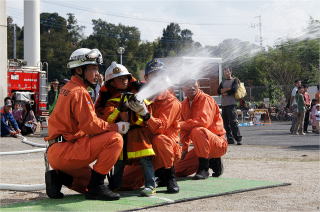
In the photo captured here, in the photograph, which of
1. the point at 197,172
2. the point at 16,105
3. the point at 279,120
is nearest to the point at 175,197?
the point at 197,172

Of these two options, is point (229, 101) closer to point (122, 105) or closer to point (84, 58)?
point (122, 105)

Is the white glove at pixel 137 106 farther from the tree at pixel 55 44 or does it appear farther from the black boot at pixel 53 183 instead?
the tree at pixel 55 44

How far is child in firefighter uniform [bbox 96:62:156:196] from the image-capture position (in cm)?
683

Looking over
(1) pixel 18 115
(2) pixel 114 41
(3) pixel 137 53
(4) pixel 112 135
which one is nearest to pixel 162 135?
(4) pixel 112 135

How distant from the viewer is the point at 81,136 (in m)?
6.52

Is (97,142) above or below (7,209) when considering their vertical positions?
above

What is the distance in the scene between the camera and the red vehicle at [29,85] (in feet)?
76.5

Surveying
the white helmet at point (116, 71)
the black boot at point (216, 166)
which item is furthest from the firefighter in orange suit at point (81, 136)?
the black boot at point (216, 166)

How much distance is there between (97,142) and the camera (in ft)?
20.9

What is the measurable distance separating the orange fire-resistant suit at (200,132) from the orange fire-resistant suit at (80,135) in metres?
2.22

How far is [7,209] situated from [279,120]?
100 ft

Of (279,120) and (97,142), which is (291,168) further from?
(279,120)

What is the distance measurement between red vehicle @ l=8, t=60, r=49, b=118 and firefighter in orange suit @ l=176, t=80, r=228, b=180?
14990 millimetres

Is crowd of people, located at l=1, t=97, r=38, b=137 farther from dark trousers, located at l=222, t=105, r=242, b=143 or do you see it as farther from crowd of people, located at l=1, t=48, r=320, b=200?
crowd of people, located at l=1, t=48, r=320, b=200
